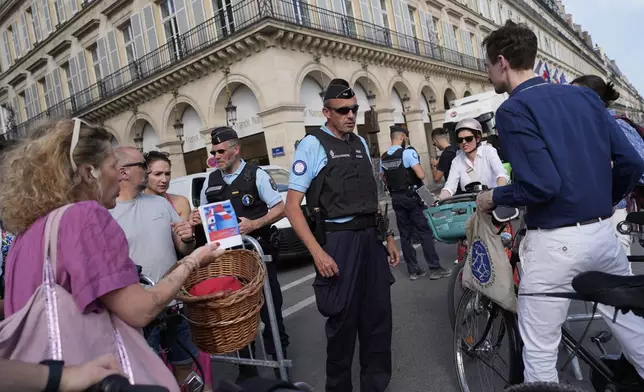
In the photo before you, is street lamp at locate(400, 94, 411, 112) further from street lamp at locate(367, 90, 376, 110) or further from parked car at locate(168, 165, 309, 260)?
parked car at locate(168, 165, 309, 260)

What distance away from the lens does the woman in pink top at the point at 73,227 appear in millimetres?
1306

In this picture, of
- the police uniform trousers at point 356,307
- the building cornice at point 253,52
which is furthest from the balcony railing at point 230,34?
the police uniform trousers at point 356,307

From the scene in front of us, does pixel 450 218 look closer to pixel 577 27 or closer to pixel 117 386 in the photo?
pixel 117 386

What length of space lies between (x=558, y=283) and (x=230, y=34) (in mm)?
15292

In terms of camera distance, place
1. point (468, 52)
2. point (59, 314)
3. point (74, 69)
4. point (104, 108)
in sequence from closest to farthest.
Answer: point (59, 314)
point (104, 108)
point (74, 69)
point (468, 52)

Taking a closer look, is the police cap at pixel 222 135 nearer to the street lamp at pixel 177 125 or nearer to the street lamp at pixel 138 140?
the street lamp at pixel 177 125

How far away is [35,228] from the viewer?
1.38m

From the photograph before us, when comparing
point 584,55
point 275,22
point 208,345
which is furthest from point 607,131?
point 584,55

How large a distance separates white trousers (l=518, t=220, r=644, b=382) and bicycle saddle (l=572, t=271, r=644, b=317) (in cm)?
21

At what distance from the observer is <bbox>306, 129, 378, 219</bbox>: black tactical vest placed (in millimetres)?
2678

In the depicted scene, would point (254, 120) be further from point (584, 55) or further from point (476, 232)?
point (584, 55)

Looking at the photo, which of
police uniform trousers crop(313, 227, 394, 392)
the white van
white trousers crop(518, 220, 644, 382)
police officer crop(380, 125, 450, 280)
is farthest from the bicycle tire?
the white van

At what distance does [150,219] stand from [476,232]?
2.01 m

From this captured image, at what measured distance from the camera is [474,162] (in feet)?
13.9
